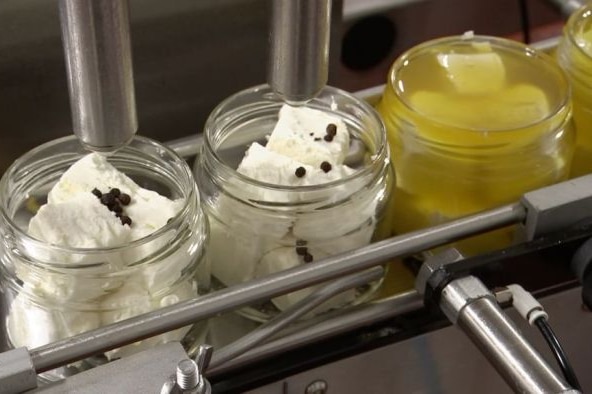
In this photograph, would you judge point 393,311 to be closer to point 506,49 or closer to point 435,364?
point 435,364

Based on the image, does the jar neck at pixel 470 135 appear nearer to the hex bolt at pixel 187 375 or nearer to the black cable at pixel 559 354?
the black cable at pixel 559 354

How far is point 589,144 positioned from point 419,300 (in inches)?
8.1

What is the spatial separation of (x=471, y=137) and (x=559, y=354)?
154mm

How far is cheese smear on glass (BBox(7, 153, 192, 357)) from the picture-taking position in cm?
55

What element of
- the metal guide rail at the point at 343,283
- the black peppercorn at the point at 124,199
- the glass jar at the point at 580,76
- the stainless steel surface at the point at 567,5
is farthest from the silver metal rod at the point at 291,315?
the stainless steel surface at the point at 567,5

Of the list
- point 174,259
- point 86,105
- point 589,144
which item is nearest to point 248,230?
point 174,259

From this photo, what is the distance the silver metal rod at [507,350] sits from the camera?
0.50m

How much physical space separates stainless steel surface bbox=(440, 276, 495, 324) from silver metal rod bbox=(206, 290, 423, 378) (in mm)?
33

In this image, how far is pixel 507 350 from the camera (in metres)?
0.52

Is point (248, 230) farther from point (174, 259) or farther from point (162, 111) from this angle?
point (162, 111)

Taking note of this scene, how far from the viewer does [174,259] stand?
572 mm

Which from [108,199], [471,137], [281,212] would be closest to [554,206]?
[471,137]

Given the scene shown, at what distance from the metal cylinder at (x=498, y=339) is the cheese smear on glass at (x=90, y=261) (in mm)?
160

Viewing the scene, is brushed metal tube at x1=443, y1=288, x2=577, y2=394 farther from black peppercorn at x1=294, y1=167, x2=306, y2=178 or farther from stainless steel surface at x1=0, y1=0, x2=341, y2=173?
stainless steel surface at x1=0, y1=0, x2=341, y2=173
